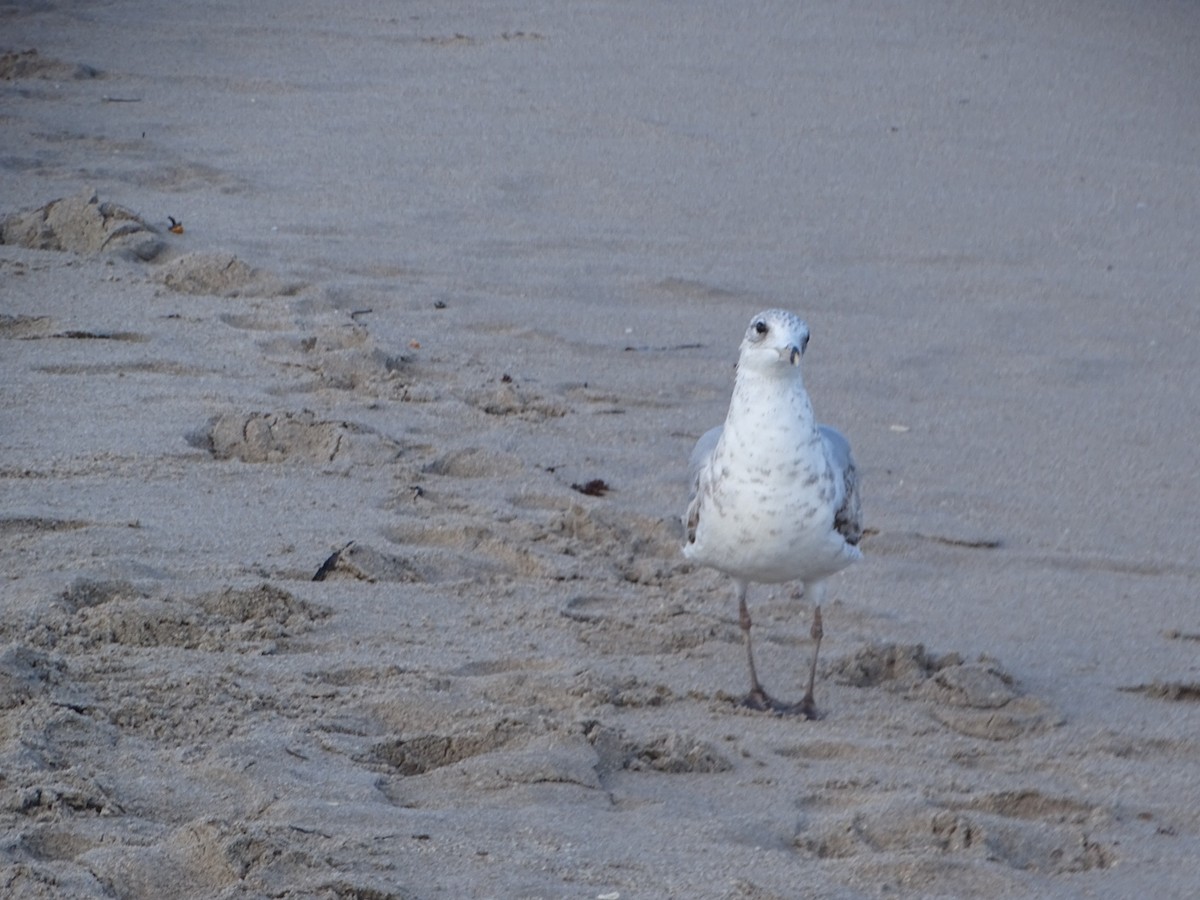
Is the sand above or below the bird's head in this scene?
below

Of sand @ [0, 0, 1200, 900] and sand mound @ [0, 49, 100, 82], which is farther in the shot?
sand mound @ [0, 49, 100, 82]

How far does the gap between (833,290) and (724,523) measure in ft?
10.9

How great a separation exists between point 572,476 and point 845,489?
3.95 feet

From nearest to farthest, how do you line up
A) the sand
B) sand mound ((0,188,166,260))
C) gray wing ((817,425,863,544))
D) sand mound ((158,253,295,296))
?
the sand < gray wing ((817,425,863,544)) < sand mound ((158,253,295,296)) < sand mound ((0,188,166,260))

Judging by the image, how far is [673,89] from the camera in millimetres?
9930

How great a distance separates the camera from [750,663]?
12.6 ft

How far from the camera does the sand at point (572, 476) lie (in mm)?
2982

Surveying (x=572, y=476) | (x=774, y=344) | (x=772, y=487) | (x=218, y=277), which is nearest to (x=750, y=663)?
(x=772, y=487)

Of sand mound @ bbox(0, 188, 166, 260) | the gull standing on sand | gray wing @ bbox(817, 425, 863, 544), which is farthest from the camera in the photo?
sand mound @ bbox(0, 188, 166, 260)

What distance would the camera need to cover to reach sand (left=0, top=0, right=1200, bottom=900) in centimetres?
298

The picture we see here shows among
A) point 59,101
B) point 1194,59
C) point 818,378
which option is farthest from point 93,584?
point 1194,59

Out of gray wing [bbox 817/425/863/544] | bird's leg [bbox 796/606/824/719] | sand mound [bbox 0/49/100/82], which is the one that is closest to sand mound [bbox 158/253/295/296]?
gray wing [bbox 817/425/863/544]

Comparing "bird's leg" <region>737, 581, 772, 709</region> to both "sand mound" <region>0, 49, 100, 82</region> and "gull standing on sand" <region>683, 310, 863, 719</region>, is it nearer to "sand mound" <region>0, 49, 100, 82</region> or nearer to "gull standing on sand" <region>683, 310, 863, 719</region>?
"gull standing on sand" <region>683, 310, 863, 719</region>

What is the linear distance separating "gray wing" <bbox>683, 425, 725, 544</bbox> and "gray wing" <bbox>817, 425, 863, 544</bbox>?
0.26 m
